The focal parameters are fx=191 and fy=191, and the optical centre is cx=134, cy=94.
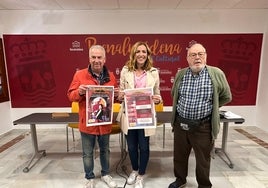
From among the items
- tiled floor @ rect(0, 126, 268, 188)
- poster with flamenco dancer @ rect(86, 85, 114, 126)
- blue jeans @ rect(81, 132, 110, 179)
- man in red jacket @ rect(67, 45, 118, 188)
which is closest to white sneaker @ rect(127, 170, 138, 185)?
tiled floor @ rect(0, 126, 268, 188)

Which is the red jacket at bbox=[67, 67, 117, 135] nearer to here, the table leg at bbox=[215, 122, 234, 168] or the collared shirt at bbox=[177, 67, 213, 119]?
the collared shirt at bbox=[177, 67, 213, 119]

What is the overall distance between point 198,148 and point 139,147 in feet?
2.02

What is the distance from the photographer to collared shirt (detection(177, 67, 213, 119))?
1.75 m

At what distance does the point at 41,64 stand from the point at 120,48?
1749 millimetres

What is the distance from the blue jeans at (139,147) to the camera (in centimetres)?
204

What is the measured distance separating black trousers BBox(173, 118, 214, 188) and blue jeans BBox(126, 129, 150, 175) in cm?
33

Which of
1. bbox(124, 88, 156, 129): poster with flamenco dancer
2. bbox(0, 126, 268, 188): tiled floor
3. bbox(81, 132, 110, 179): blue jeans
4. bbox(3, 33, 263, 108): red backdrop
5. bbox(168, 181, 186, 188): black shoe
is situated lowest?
bbox(0, 126, 268, 188): tiled floor

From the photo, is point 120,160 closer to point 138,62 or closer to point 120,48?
point 138,62

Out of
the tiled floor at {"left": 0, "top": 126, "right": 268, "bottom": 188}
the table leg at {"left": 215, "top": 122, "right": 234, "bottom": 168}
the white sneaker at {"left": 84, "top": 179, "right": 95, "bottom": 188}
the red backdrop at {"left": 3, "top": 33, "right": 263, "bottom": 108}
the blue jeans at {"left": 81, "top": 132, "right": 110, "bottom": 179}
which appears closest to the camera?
the blue jeans at {"left": 81, "top": 132, "right": 110, "bottom": 179}

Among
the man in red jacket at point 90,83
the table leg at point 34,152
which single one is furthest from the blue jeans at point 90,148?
the table leg at point 34,152

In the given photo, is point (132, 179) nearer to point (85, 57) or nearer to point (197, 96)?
point (197, 96)

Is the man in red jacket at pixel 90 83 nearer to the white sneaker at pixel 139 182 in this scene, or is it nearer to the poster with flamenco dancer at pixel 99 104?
the poster with flamenco dancer at pixel 99 104

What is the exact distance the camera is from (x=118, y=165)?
2.72 metres

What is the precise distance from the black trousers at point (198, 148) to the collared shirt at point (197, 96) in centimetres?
14
